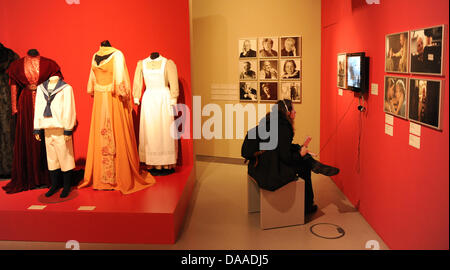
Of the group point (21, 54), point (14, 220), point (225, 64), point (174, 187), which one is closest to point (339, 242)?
point (174, 187)

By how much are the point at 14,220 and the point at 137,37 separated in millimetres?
2994

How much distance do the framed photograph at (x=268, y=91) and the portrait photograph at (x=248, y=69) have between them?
9.0 inches

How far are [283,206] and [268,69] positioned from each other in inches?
137

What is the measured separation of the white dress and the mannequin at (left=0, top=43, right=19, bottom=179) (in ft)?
5.94

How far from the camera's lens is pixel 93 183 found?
5539 millimetres

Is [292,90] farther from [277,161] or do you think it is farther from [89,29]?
[89,29]

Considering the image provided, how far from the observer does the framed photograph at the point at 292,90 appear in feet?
25.5

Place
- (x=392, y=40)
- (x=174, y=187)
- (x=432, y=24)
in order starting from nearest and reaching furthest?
(x=432, y=24) < (x=392, y=40) < (x=174, y=187)

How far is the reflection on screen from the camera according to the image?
5045 millimetres

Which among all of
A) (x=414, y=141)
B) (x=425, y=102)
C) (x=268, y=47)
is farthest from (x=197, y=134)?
(x=425, y=102)

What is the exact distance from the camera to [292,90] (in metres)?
7.80

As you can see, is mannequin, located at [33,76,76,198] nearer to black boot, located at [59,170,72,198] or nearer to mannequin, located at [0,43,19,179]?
black boot, located at [59,170,72,198]

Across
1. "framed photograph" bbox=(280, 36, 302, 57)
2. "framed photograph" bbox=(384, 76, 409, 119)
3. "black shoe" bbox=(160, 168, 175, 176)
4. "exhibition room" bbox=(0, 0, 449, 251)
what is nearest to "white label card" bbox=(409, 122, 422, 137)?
"exhibition room" bbox=(0, 0, 449, 251)

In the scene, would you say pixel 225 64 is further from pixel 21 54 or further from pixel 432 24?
pixel 432 24
